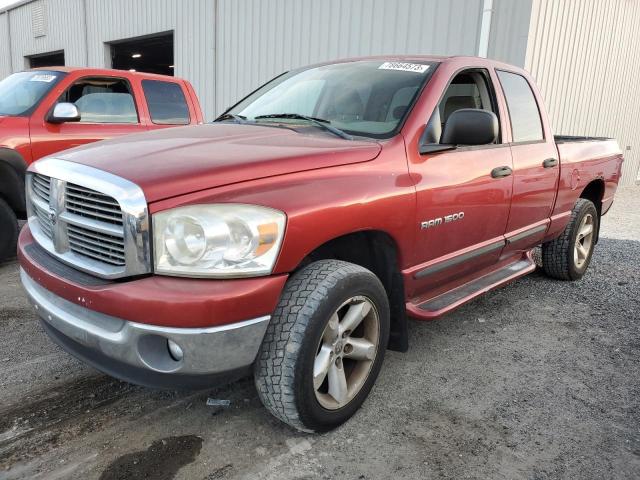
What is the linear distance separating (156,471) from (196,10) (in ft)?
38.7

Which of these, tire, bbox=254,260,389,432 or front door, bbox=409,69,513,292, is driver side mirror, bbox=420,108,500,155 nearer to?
front door, bbox=409,69,513,292

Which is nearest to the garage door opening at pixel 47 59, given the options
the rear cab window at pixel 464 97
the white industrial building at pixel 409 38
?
the white industrial building at pixel 409 38

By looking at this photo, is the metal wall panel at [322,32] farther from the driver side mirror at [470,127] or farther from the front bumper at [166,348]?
the front bumper at [166,348]

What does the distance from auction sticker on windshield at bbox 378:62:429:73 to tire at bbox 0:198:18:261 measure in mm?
3558

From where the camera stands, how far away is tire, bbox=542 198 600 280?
4.54 meters

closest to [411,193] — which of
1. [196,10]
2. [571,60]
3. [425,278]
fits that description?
[425,278]

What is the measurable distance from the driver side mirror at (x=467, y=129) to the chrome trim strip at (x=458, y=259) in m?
0.63

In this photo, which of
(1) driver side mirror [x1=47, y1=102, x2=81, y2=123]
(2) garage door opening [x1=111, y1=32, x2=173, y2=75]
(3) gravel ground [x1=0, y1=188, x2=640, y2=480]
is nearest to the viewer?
(3) gravel ground [x1=0, y1=188, x2=640, y2=480]

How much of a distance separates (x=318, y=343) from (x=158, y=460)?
2.69ft

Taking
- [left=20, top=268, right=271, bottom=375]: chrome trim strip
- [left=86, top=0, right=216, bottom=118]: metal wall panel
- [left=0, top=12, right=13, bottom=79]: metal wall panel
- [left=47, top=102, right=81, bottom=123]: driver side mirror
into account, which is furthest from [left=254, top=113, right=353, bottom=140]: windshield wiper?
[left=0, top=12, right=13, bottom=79]: metal wall panel

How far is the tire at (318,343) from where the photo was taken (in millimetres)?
2027

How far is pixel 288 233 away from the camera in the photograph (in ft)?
6.48

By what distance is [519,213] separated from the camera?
349 cm

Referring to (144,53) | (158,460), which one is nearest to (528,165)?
(158,460)
